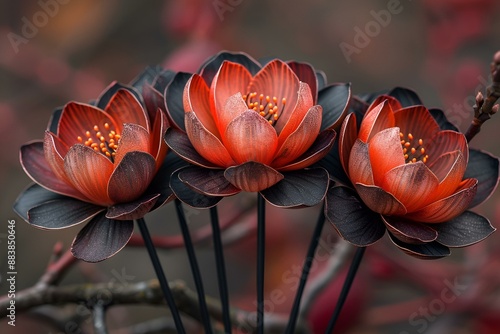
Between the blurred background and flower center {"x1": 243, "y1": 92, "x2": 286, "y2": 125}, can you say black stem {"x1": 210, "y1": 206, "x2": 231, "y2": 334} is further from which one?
the blurred background

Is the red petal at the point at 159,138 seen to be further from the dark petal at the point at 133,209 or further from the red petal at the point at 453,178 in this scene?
the red petal at the point at 453,178

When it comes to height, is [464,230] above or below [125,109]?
below

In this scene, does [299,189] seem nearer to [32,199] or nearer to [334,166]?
[334,166]

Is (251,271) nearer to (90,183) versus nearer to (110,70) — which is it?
(110,70)

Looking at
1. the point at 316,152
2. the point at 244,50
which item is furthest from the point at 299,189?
the point at 244,50

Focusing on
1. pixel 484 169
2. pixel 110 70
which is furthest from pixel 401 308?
pixel 110 70

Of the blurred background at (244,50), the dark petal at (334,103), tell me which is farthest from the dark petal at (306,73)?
the blurred background at (244,50)

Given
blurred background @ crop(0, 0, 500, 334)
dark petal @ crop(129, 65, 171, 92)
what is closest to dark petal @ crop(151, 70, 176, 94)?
dark petal @ crop(129, 65, 171, 92)
